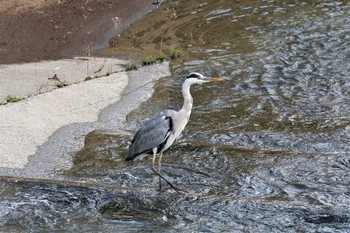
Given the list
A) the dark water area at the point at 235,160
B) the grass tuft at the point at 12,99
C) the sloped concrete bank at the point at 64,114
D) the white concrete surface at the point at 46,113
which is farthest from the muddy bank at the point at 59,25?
the grass tuft at the point at 12,99

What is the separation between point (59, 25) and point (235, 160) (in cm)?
957

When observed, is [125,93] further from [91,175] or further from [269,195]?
[269,195]


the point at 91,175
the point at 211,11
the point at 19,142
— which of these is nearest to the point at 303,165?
the point at 91,175

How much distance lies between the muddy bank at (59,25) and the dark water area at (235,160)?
2937 mm

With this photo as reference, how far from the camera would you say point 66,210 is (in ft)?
28.0

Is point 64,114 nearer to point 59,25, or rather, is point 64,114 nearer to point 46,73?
point 46,73

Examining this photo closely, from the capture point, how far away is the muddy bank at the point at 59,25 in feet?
54.2

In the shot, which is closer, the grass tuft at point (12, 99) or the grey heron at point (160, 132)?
the grey heron at point (160, 132)

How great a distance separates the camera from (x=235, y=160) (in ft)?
32.3

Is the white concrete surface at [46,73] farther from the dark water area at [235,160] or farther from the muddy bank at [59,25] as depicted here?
the dark water area at [235,160]

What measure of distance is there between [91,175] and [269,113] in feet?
11.4

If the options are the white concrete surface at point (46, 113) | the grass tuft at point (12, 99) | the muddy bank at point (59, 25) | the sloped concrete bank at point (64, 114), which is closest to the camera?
the sloped concrete bank at point (64, 114)

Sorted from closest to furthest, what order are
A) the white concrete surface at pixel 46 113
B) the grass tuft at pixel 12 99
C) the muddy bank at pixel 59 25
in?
the white concrete surface at pixel 46 113
the grass tuft at pixel 12 99
the muddy bank at pixel 59 25

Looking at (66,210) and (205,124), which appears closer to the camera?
(66,210)
